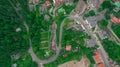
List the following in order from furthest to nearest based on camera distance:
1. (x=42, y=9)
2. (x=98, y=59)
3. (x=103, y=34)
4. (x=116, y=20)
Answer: (x=42, y=9)
(x=116, y=20)
(x=103, y=34)
(x=98, y=59)

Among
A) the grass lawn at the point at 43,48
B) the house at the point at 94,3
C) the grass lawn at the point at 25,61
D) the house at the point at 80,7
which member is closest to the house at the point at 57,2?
the house at the point at 80,7

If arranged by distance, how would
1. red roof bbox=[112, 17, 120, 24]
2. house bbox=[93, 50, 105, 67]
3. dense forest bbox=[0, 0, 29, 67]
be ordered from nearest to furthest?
dense forest bbox=[0, 0, 29, 67] < house bbox=[93, 50, 105, 67] < red roof bbox=[112, 17, 120, 24]

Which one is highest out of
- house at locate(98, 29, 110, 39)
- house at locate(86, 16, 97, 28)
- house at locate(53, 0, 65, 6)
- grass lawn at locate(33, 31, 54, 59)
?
house at locate(53, 0, 65, 6)

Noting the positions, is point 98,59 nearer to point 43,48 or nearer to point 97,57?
point 97,57

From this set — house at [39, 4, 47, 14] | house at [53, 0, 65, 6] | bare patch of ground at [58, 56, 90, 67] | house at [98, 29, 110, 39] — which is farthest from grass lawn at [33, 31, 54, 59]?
house at [98, 29, 110, 39]

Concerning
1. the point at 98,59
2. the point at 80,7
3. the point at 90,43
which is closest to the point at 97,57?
the point at 98,59

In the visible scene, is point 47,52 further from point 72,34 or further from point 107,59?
point 107,59

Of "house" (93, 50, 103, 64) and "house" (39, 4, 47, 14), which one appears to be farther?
"house" (39, 4, 47, 14)

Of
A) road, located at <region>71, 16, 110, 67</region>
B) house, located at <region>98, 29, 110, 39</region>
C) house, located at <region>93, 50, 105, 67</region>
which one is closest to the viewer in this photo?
house, located at <region>93, 50, 105, 67</region>

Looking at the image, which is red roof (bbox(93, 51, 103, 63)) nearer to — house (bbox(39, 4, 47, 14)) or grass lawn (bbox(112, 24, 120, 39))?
grass lawn (bbox(112, 24, 120, 39))

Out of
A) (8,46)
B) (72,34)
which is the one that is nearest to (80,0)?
(72,34)

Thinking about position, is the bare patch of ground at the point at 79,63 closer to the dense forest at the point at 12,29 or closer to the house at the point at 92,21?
the house at the point at 92,21
